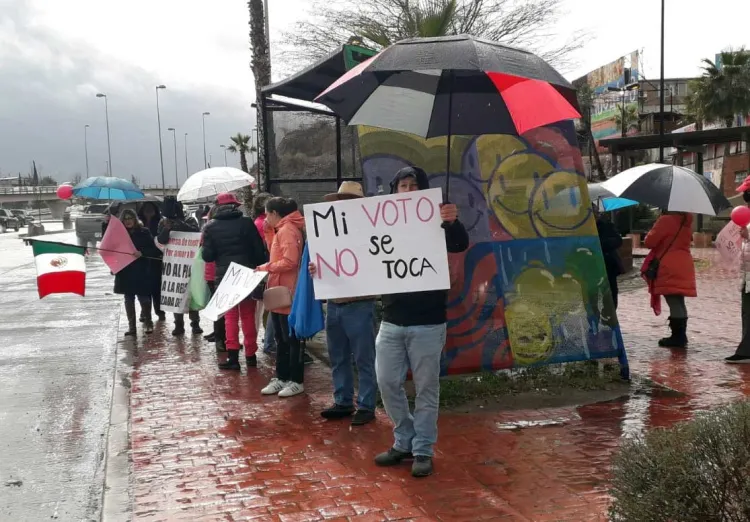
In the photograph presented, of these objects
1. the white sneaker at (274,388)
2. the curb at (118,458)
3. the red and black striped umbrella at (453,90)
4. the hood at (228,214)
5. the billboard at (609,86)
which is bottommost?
the curb at (118,458)

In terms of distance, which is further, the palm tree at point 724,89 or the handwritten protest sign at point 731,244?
the palm tree at point 724,89

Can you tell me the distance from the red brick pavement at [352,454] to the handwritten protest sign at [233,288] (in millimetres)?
789

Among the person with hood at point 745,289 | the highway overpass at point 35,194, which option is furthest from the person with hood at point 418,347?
the highway overpass at point 35,194

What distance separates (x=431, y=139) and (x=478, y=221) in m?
0.84

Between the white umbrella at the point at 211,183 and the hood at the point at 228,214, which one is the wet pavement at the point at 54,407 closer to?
the hood at the point at 228,214

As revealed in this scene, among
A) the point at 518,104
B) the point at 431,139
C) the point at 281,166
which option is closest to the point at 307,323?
the point at 431,139

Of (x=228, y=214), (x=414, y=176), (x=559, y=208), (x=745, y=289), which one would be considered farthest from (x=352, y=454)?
(x=745, y=289)

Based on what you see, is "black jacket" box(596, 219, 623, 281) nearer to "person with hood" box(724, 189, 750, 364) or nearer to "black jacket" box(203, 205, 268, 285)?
"person with hood" box(724, 189, 750, 364)

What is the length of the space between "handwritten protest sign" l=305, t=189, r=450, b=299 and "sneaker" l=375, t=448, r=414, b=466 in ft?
3.48

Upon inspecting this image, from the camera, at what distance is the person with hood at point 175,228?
33.5 feet

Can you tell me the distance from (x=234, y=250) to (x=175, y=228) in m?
2.71

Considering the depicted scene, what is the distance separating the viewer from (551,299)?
6793 mm

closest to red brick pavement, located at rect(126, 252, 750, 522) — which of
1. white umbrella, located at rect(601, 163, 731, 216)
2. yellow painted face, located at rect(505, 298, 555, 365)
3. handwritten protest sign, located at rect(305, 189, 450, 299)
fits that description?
yellow painted face, located at rect(505, 298, 555, 365)

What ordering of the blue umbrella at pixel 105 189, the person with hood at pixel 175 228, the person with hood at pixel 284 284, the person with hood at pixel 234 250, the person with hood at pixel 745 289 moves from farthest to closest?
the blue umbrella at pixel 105 189 → the person with hood at pixel 175 228 → the person with hood at pixel 234 250 → the person with hood at pixel 745 289 → the person with hood at pixel 284 284
